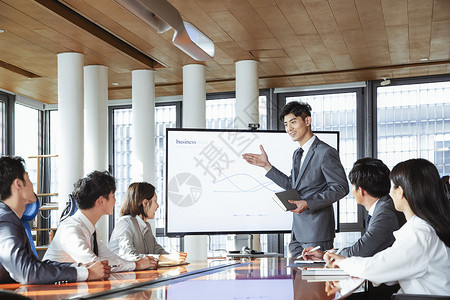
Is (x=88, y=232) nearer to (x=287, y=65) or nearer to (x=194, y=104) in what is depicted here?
(x=194, y=104)

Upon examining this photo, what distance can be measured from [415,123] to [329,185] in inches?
177

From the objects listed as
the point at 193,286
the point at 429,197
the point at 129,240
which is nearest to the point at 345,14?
the point at 129,240

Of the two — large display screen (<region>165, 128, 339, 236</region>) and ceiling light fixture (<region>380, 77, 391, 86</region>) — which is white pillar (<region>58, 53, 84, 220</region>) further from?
ceiling light fixture (<region>380, 77, 391, 86</region>)

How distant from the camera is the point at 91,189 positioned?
130 inches

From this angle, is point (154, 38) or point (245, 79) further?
point (245, 79)

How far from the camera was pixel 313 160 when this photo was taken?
416 centimetres

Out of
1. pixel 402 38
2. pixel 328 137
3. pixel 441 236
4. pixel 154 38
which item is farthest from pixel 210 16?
pixel 441 236

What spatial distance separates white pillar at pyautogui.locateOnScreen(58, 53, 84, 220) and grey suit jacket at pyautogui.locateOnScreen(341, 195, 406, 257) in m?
4.05

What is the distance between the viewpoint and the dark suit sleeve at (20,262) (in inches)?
99.2

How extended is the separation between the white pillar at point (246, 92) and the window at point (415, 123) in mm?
2140

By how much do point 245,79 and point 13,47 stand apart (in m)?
2.64

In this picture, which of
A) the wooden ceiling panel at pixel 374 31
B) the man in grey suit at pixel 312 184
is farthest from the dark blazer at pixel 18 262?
the wooden ceiling panel at pixel 374 31

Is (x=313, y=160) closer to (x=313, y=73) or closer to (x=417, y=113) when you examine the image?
(x=313, y=73)

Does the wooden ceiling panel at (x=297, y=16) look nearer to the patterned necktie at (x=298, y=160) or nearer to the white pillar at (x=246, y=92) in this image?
the white pillar at (x=246, y=92)
